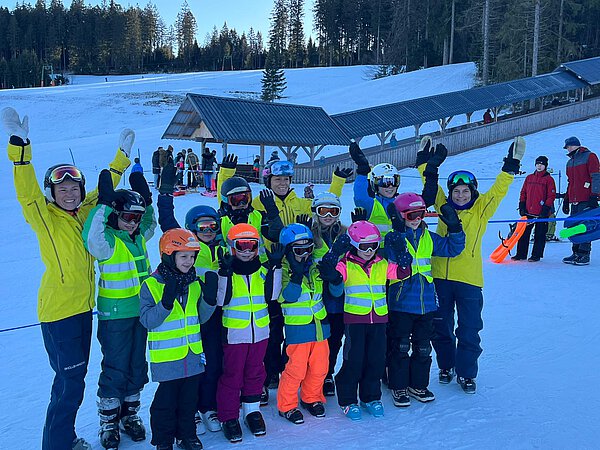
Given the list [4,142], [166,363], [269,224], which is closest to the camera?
[166,363]

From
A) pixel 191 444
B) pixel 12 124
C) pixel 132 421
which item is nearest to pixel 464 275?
pixel 191 444

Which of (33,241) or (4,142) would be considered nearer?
(33,241)

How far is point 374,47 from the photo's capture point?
80.1m

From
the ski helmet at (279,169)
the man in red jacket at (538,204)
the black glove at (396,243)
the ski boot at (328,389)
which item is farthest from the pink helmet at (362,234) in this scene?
the man in red jacket at (538,204)

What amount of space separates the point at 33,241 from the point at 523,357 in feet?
32.1

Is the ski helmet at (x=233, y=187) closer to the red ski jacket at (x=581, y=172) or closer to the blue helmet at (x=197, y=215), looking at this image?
the blue helmet at (x=197, y=215)

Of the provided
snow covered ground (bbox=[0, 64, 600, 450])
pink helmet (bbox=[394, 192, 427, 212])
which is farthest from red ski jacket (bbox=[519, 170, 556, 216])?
pink helmet (bbox=[394, 192, 427, 212])

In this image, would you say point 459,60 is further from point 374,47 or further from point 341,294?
point 341,294

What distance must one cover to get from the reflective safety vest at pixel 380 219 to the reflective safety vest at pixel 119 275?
219 centimetres

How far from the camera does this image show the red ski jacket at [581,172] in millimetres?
8734

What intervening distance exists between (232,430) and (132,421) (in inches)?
29.0

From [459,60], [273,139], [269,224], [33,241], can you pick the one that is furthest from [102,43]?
[269,224]

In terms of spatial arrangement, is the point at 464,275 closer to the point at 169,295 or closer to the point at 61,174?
the point at 169,295

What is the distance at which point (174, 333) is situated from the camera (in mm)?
3578
